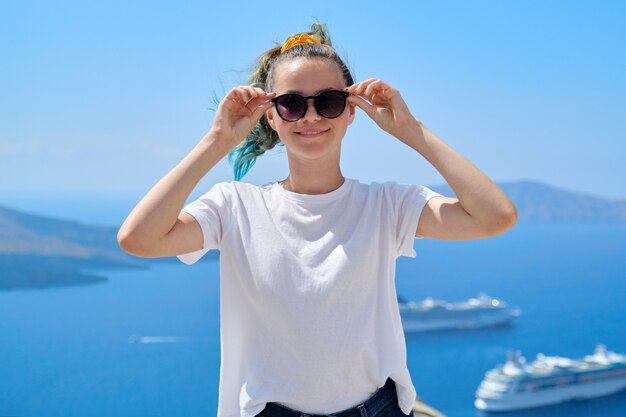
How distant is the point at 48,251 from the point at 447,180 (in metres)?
15.5

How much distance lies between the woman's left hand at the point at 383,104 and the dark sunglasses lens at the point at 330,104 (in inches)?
0.8

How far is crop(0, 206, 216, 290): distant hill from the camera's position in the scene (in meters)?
15.1

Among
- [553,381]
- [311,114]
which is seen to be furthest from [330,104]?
[553,381]

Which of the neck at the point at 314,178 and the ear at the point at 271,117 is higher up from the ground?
the ear at the point at 271,117

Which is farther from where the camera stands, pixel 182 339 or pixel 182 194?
pixel 182 339

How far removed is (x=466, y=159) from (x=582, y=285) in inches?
744

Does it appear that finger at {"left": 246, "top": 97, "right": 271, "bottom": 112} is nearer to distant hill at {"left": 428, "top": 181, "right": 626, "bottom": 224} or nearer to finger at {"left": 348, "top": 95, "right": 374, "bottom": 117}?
finger at {"left": 348, "top": 95, "right": 374, "bottom": 117}

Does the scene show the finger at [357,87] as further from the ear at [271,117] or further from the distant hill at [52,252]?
the distant hill at [52,252]

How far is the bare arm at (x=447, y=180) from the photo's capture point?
884mm

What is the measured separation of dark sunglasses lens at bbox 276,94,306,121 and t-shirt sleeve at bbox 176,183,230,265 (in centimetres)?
13

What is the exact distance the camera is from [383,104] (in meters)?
0.97

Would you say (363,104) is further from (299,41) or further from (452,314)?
(452,314)

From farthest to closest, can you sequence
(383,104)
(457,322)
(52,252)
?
(457,322), (52,252), (383,104)

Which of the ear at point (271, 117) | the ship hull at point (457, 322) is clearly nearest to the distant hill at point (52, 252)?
the ship hull at point (457, 322)
